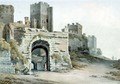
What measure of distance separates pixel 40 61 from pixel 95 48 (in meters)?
24.6

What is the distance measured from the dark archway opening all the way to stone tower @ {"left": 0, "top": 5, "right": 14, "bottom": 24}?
14.8 ft

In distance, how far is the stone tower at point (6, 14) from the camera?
49.5 m

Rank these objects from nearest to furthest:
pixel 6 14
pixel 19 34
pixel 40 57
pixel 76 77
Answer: pixel 76 77 → pixel 19 34 → pixel 6 14 → pixel 40 57

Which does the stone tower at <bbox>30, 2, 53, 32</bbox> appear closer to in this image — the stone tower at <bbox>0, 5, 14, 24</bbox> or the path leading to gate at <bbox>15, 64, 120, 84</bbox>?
the stone tower at <bbox>0, 5, 14, 24</bbox>

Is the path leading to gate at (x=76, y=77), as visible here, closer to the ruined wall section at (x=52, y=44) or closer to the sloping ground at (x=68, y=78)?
the sloping ground at (x=68, y=78)

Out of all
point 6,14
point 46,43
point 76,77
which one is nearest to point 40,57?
point 46,43

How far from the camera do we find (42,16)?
64.1 metres

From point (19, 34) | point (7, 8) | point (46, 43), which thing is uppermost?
point (7, 8)

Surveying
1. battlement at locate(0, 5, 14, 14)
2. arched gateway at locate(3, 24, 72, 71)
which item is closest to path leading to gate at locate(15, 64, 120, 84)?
arched gateway at locate(3, 24, 72, 71)

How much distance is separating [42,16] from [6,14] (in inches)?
574

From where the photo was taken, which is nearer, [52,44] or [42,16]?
[52,44]

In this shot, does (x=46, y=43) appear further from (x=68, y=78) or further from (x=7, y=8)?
(x=68, y=78)

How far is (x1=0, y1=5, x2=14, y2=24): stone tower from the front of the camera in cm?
4947

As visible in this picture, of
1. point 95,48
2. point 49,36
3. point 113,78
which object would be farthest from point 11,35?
point 95,48
